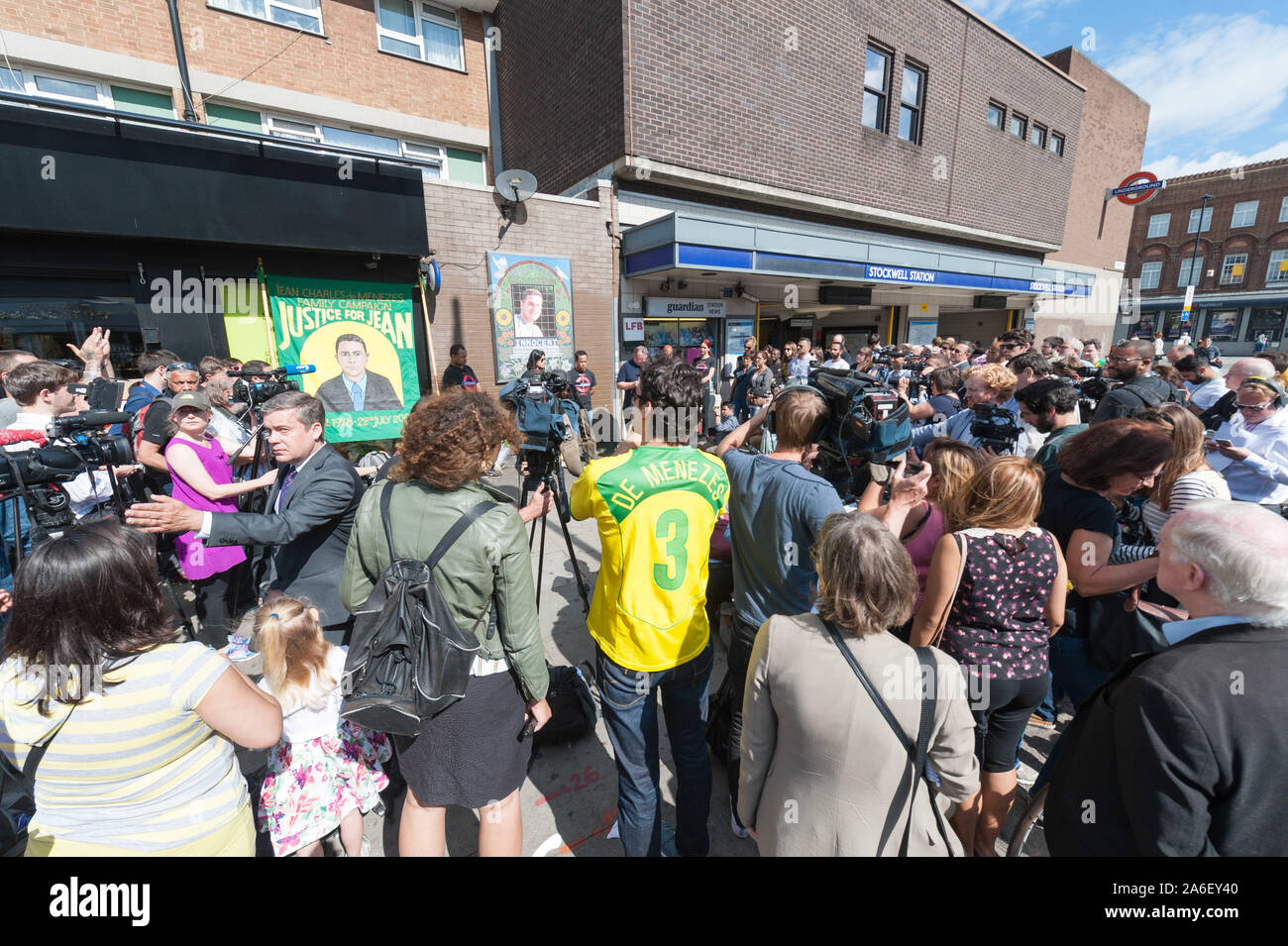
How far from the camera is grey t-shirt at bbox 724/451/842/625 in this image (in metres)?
1.98

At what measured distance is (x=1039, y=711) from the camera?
3.09m

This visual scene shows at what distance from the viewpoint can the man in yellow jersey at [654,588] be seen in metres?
1.92

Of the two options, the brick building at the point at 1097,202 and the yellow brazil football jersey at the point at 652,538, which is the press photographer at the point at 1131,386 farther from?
the brick building at the point at 1097,202

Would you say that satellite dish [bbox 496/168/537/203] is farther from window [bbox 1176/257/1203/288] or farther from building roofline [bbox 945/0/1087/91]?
window [bbox 1176/257/1203/288]

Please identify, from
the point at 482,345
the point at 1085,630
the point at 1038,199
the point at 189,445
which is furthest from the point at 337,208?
the point at 1038,199

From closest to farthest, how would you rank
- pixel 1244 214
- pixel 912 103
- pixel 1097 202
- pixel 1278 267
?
pixel 912 103 < pixel 1097 202 < pixel 1278 267 < pixel 1244 214

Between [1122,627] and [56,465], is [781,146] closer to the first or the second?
[1122,627]

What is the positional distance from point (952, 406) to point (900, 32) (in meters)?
11.9

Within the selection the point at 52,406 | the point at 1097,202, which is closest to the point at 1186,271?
the point at 1097,202

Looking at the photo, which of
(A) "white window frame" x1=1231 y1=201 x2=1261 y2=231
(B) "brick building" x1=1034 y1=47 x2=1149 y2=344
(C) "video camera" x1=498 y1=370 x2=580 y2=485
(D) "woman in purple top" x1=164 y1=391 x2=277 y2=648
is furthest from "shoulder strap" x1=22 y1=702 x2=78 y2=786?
(A) "white window frame" x1=1231 y1=201 x2=1261 y2=231

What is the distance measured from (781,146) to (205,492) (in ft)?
36.5

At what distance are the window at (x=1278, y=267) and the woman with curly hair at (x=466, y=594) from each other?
173 ft

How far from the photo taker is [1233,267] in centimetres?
3447

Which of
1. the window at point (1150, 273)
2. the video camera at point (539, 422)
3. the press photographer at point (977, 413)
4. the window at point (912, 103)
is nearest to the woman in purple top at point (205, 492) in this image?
the video camera at point (539, 422)
